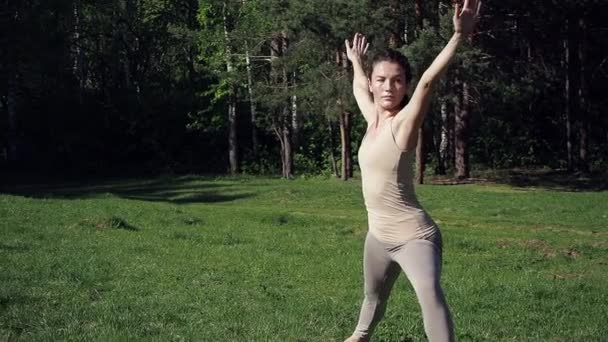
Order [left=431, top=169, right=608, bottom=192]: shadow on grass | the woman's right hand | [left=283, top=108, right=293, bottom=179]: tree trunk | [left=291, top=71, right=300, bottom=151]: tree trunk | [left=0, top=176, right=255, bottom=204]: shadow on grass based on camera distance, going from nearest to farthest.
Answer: the woman's right hand
[left=0, top=176, right=255, bottom=204]: shadow on grass
[left=431, top=169, right=608, bottom=192]: shadow on grass
[left=291, top=71, right=300, bottom=151]: tree trunk
[left=283, top=108, right=293, bottom=179]: tree trunk

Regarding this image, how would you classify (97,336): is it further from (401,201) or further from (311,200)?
(311,200)

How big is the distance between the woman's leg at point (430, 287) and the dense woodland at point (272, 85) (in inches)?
900

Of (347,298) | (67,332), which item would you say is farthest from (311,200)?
(67,332)

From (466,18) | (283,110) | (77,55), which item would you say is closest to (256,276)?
(466,18)

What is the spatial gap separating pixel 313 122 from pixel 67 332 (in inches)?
1504

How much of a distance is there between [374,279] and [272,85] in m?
32.1

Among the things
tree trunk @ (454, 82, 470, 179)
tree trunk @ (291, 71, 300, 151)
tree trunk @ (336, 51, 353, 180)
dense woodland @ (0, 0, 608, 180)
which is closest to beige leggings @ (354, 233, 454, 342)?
dense woodland @ (0, 0, 608, 180)

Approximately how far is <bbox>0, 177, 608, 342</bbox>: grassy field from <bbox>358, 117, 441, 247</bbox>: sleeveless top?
6.03ft

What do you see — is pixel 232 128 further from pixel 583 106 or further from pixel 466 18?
pixel 466 18

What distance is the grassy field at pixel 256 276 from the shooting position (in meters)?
7.28

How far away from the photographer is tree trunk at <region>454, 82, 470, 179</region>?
34188mm

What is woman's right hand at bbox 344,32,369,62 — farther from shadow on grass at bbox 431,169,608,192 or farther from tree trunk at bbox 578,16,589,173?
tree trunk at bbox 578,16,589,173

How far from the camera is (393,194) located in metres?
5.23

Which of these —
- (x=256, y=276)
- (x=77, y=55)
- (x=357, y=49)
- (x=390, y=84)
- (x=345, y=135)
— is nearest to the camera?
(x=390, y=84)
